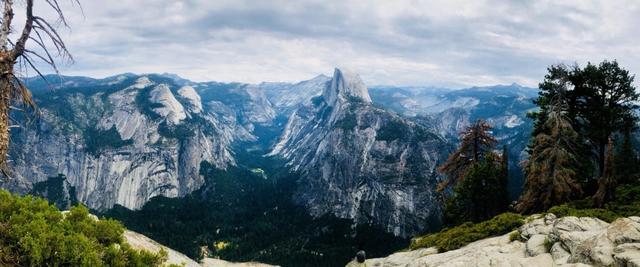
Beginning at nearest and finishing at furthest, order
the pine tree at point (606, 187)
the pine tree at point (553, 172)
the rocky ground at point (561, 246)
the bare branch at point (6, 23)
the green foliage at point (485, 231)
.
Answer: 1. the bare branch at point (6, 23)
2. the rocky ground at point (561, 246)
3. the green foliage at point (485, 231)
4. the pine tree at point (606, 187)
5. the pine tree at point (553, 172)

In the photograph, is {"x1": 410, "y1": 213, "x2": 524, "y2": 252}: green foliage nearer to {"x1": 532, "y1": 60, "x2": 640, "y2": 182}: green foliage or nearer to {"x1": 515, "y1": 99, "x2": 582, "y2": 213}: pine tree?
{"x1": 515, "y1": 99, "x2": 582, "y2": 213}: pine tree

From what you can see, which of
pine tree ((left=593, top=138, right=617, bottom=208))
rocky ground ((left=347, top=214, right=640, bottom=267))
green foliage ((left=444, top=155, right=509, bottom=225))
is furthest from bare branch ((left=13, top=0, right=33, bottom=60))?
green foliage ((left=444, top=155, right=509, bottom=225))

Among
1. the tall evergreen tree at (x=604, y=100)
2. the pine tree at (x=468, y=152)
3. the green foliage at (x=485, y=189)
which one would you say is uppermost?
the tall evergreen tree at (x=604, y=100)

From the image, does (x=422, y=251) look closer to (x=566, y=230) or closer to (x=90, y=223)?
(x=566, y=230)

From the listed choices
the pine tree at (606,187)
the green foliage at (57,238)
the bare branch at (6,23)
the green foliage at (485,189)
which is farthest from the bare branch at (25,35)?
the green foliage at (485,189)

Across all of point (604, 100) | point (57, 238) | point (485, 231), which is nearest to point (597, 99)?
point (604, 100)

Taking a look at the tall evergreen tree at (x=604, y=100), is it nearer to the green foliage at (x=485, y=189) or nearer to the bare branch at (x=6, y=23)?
the green foliage at (x=485, y=189)

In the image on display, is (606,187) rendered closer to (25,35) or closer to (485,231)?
(485,231)
